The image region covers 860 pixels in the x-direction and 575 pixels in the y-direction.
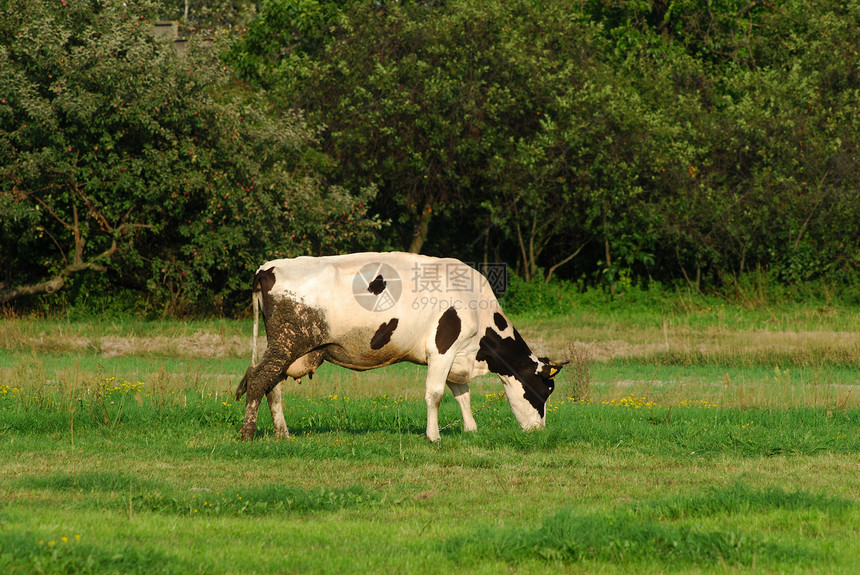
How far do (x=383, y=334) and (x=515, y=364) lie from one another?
197 cm

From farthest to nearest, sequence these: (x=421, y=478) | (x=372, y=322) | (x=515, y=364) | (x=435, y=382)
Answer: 1. (x=515, y=364)
2. (x=435, y=382)
3. (x=372, y=322)
4. (x=421, y=478)

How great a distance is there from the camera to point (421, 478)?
10219mm

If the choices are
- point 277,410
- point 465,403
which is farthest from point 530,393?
point 277,410

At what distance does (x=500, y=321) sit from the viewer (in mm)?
13391

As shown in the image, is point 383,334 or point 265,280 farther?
point 265,280

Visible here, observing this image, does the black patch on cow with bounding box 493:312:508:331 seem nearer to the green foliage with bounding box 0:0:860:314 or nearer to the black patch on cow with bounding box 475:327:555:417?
the black patch on cow with bounding box 475:327:555:417

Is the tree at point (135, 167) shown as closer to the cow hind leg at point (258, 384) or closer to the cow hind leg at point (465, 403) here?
the cow hind leg at point (258, 384)

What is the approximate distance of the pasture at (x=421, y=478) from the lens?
7.23 m


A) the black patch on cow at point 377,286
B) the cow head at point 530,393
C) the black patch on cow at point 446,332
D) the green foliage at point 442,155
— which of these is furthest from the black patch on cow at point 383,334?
the green foliage at point 442,155

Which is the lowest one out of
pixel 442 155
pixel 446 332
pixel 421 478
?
pixel 421 478

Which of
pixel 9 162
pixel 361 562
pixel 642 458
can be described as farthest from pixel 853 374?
pixel 9 162

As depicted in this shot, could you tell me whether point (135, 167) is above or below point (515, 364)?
above

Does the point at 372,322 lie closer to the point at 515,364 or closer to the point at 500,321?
the point at 500,321

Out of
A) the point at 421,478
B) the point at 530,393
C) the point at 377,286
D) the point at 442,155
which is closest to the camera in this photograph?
the point at 421,478
